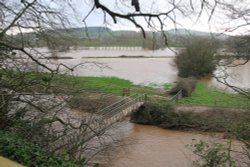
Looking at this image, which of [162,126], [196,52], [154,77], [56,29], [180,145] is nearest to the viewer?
[56,29]

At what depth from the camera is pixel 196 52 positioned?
41.8 meters

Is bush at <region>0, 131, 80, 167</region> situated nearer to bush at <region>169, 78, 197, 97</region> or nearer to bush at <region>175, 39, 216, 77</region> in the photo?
bush at <region>169, 78, 197, 97</region>

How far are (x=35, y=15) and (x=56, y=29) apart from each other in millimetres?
688

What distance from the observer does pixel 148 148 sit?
18625 millimetres

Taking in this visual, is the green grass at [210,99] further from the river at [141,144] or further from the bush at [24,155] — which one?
the bush at [24,155]

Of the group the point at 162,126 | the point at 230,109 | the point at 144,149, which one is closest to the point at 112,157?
the point at 144,149

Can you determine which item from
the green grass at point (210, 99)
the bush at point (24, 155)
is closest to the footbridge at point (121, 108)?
the green grass at point (210, 99)

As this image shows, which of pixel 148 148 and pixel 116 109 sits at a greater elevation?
pixel 116 109

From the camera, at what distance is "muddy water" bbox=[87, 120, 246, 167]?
15054 mm

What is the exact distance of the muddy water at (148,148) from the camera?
15.1m

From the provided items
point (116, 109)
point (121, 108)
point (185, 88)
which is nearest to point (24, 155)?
point (116, 109)

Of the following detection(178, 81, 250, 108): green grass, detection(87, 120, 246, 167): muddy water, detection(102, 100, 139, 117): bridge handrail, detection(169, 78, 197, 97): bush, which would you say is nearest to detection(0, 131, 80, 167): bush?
detection(87, 120, 246, 167): muddy water

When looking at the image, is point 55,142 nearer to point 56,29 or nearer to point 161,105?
point 56,29

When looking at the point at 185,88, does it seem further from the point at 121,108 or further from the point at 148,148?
the point at 148,148
